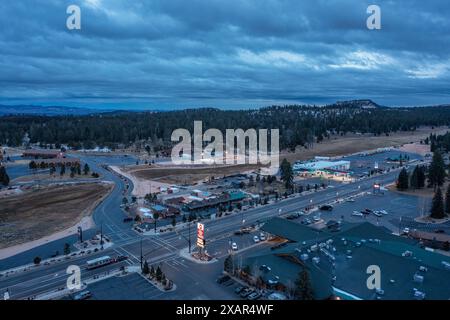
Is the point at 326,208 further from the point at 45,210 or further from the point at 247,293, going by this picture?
the point at 45,210

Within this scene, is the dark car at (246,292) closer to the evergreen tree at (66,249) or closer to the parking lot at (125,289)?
the parking lot at (125,289)

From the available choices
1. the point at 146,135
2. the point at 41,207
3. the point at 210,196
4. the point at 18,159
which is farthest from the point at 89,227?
the point at 146,135

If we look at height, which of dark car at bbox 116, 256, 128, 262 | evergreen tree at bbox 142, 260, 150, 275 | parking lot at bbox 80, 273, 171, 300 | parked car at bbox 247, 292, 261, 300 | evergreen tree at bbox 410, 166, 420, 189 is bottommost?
parking lot at bbox 80, 273, 171, 300

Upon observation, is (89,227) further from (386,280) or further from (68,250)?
(386,280)

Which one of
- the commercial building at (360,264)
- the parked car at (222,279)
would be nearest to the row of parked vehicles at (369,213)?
the commercial building at (360,264)

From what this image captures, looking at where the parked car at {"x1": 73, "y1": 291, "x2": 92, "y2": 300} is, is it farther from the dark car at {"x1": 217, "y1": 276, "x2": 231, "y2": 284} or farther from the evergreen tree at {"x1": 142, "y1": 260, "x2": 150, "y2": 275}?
the dark car at {"x1": 217, "y1": 276, "x2": 231, "y2": 284}

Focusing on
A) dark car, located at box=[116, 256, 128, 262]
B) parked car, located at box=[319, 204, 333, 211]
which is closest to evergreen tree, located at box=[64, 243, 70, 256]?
dark car, located at box=[116, 256, 128, 262]
